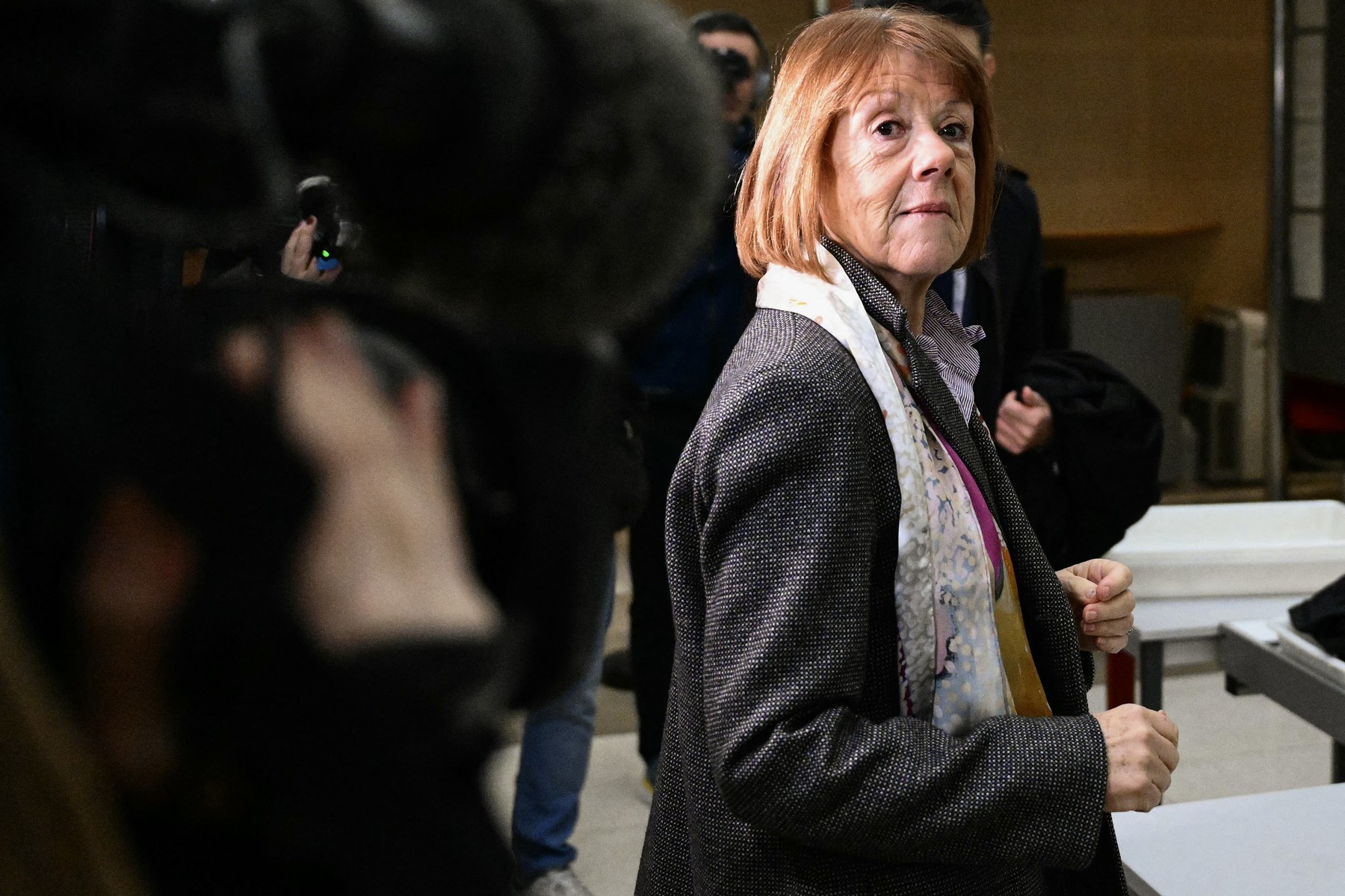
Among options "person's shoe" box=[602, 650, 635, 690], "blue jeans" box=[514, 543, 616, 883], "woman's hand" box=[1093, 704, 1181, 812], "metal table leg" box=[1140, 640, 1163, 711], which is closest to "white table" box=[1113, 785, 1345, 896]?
"woman's hand" box=[1093, 704, 1181, 812]

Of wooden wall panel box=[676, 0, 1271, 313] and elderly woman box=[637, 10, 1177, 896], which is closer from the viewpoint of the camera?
elderly woman box=[637, 10, 1177, 896]

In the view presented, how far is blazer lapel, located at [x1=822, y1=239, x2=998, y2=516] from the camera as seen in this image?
3.16ft

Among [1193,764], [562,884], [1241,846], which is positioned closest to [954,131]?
[1241,846]

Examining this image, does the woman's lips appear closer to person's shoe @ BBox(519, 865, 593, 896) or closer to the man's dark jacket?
the man's dark jacket

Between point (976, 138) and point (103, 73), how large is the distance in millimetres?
1040

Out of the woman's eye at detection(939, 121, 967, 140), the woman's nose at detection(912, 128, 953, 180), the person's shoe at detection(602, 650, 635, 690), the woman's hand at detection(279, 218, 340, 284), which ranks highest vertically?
the woman's eye at detection(939, 121, 967, 140)

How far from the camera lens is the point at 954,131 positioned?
3.49 feet

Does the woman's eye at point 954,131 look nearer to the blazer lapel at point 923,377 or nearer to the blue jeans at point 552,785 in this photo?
the blazer lapel at point 923,377

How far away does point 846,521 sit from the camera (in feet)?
2.71

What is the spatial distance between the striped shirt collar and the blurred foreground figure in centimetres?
78

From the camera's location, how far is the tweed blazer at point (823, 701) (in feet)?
2.65

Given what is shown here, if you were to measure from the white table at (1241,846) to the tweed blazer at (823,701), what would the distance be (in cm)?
39

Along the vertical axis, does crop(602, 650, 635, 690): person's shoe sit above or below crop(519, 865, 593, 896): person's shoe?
below

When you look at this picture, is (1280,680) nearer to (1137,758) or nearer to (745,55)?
(1137,758)
